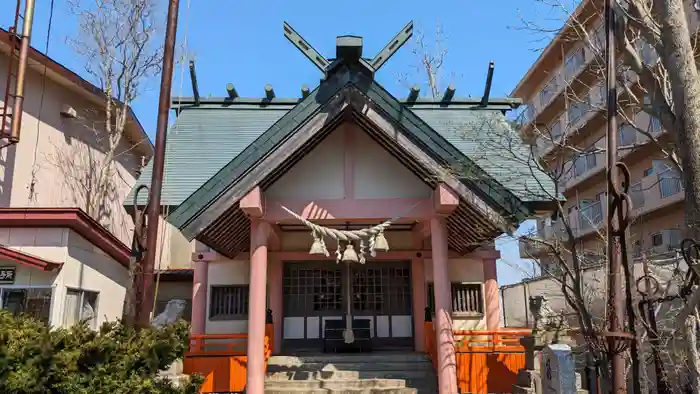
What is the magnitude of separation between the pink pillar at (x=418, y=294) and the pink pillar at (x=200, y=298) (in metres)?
5.16

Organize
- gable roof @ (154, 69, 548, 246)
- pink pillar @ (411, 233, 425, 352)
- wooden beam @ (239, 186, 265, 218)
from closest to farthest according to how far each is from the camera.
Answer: gable roof @ (154, 69, 548, 246) < wooden beam @ (239, 186, 265, 218) < pink pillar @ (411, 233, 425, 352)

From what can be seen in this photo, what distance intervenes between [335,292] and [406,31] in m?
6.54

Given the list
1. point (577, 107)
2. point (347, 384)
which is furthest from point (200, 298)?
point (577, 107)

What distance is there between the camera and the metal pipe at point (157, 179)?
7949 millimetres

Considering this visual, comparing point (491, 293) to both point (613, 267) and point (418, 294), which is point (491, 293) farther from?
point (613, 267)

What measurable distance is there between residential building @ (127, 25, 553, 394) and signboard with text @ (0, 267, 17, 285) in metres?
3.39

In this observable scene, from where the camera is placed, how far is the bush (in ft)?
20.7

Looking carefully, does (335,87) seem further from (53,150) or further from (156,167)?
(53,150)

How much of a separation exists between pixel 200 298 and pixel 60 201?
8.32 metres

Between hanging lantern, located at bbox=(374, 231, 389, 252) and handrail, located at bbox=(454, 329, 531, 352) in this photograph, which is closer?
hanging lantern, located at bbox=(374, 231, 389, 252)

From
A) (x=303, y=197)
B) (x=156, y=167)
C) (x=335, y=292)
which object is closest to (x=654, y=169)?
(x=335, y=292)

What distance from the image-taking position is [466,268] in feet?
43.5

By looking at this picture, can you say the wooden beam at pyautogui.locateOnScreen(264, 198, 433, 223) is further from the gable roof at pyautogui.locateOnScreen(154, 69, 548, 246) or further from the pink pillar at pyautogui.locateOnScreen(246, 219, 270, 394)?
the gable roof at pyautogui.locateOnScreen(154, 69, 548, 246)

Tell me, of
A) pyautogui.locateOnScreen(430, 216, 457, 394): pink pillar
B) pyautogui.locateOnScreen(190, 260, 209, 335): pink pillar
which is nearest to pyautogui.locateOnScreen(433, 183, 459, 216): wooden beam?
pyautogui.locateOnScreen(430, 216, 457, 394): pink pillar
